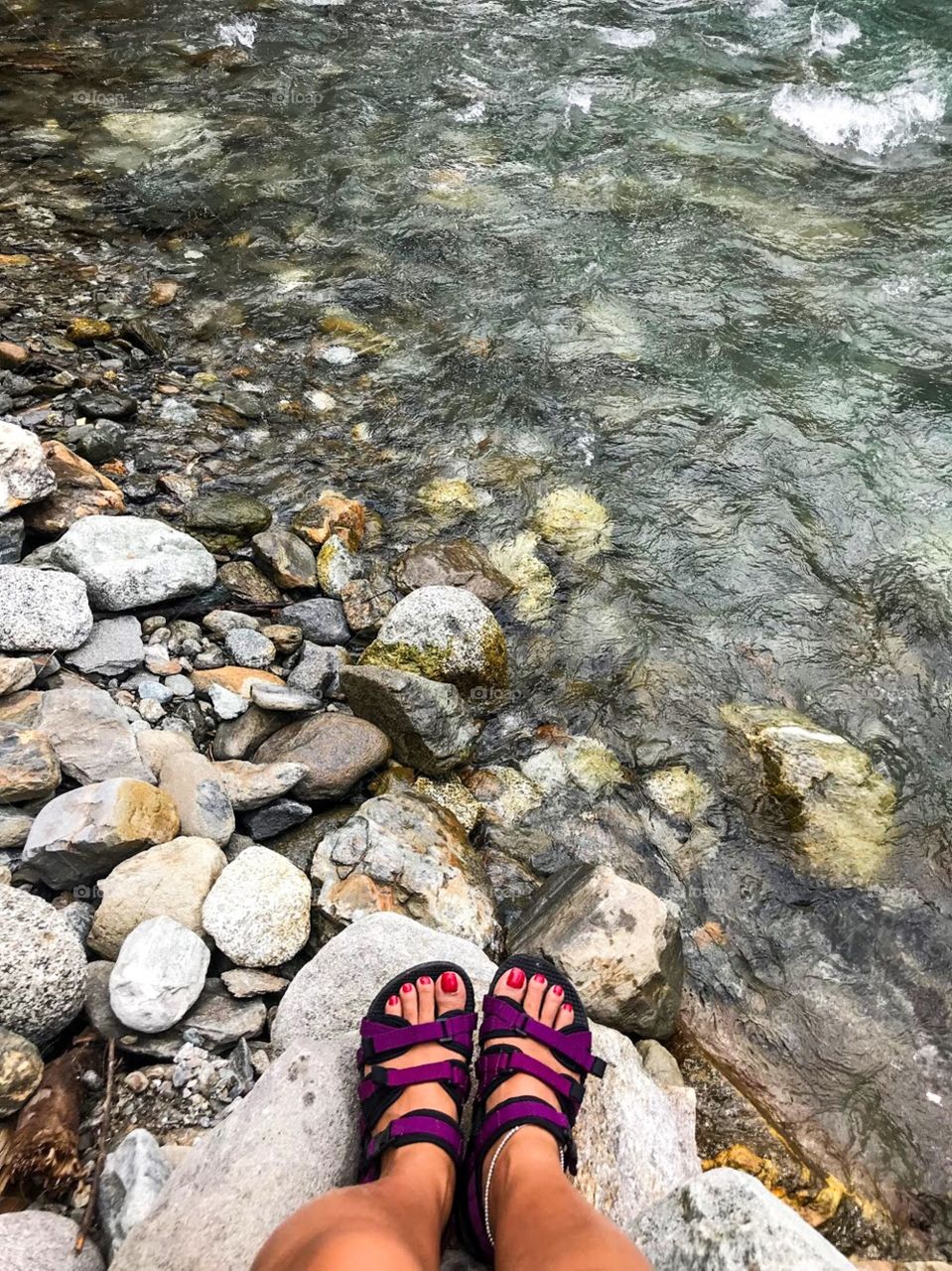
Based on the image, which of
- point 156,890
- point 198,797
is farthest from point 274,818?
point 156,890

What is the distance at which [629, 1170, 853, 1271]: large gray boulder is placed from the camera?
1.74 m

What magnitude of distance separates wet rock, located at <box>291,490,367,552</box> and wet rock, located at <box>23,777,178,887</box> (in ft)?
6.44

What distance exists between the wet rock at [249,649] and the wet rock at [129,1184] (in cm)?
209

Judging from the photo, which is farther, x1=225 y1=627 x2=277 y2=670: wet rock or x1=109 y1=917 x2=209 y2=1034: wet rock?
x1=225 y1=627 x2=277 y2=670: wet rock

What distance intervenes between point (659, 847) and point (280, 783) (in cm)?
157

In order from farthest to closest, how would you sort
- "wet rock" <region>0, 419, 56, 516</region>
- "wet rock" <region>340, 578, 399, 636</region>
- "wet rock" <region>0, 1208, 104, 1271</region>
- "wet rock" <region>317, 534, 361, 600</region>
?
"wet rock" <region>317, 534, 361, 600</region>, "wet rock" <region>340, 578, 399, 636</region>, "wet rock" <region>0, 419, 56, 516</region>, "wet rock" <region>0, 1208, 104, 1271</region>

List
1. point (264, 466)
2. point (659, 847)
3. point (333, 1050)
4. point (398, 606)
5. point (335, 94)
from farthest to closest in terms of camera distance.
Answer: point (335, 94) → point (264, 466) → point (398, 606) → point (659, 847) → point (333, 1050)

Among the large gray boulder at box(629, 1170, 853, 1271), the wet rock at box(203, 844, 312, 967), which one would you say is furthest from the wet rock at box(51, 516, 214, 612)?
the large gray boulder at box(629, 1170, 853, 1271)

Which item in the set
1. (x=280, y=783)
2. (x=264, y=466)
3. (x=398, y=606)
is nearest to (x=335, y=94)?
(x=264, y=466)

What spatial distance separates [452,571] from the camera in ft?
14.8

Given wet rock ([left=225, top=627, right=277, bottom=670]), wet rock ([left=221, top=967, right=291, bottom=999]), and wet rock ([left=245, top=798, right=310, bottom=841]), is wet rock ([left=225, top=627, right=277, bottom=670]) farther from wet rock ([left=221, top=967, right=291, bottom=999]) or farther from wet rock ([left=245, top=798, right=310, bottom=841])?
wet rock ([left=221, top=967, right=291, bottom=999])

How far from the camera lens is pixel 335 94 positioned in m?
8.55

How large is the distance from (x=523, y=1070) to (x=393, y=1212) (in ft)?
2.17

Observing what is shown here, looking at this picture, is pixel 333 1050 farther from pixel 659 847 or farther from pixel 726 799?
pixel 726 799
